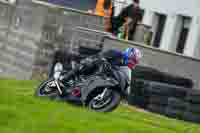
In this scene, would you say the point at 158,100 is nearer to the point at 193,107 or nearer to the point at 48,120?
the point at 193,107

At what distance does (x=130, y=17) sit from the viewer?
72.5 feet

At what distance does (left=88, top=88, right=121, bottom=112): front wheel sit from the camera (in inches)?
497

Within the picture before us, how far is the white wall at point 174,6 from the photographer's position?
3433cm

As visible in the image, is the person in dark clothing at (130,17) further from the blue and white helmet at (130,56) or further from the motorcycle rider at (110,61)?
the blue and white helmet at (130,56)

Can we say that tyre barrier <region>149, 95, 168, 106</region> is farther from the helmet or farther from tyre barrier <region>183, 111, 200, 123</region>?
the helmet

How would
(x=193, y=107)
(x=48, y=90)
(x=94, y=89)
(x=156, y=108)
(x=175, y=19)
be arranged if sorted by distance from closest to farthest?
(x=94, y=89) → (x=48, y=90) → (x=193, y=107) → (x=156, y=108) → (x=175, y=19)

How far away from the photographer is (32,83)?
18359 mm

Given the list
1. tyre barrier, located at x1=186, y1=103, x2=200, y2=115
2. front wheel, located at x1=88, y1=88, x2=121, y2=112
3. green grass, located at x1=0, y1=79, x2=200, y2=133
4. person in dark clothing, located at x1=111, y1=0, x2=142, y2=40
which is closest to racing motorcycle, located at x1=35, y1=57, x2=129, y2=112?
front wheel, located at x1=88, y1=88, x2=121, y2=112

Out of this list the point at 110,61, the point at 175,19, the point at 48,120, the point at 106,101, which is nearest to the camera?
the point at 48,120

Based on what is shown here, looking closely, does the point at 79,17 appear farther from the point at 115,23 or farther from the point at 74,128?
the point at 74,128

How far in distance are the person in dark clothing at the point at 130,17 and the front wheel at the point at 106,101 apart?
9.37 meters

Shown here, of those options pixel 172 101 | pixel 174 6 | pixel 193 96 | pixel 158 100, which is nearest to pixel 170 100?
pixel 172 101

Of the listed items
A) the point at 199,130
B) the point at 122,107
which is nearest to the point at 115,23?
the point at 122,107

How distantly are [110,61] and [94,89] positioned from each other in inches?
24.4
